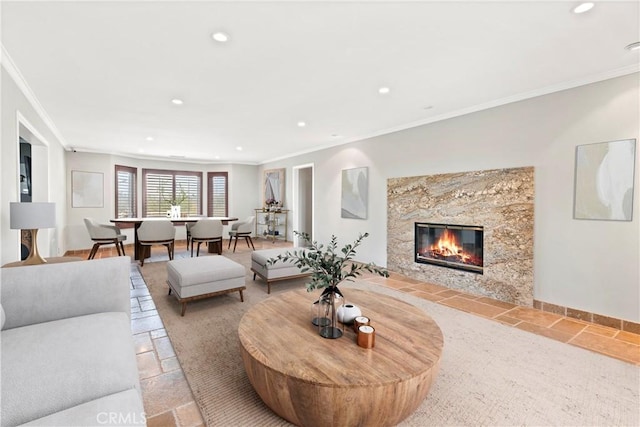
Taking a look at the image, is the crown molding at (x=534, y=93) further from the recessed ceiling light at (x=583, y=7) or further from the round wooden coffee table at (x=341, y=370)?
the round wooden coffee table at (x=341, y=370)

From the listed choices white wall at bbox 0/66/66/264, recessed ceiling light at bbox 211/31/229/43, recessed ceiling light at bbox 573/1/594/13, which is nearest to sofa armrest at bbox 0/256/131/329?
white wall at bbox 0/66/66/264

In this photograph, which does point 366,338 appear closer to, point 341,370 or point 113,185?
point 341,370

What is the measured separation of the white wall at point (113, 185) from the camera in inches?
256

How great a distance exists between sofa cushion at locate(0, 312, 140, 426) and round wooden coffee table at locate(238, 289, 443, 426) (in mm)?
616

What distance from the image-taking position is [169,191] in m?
8.21

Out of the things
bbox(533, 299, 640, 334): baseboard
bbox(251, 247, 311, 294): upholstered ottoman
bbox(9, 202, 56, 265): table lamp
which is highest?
bbox(9, 202, 56, 265): table lamp

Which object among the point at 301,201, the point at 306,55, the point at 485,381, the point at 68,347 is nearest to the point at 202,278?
the point at 68,347

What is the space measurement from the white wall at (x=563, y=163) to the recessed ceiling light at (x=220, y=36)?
314 cm

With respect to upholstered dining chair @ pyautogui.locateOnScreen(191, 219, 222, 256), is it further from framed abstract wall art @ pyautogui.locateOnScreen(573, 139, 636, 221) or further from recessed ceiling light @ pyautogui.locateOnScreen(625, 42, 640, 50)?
recessed ceiling light @ pyautogui.locateOnScreen(625, 42, 640, 50)

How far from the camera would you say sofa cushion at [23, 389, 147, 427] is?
2.96ft

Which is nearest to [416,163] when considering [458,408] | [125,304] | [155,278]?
[458,408]

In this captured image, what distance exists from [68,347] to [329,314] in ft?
4.48

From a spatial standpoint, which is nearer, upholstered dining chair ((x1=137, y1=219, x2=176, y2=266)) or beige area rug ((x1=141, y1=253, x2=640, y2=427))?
beige area rug ((x1=141, y1=253, x2=640, y2=427))

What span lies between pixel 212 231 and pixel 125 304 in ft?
12.7
